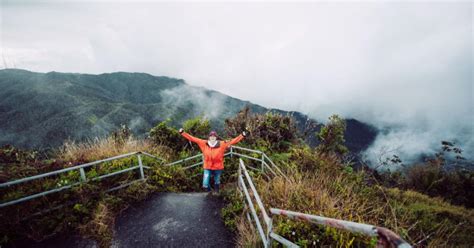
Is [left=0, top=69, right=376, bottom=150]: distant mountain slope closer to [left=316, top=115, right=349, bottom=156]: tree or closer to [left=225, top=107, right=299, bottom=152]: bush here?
[left=316, top=115, right=349, bottom=156]: tree

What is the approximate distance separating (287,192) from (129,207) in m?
3.59

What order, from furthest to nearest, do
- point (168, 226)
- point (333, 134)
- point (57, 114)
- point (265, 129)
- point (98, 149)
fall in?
1. point (57, 114)
2. point (333, 134)
3. point (265, 129)
4. point (98, 149)
5. point (168, 226)

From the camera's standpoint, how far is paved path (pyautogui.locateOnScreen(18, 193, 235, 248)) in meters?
4.05

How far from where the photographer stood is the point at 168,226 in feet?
14.7

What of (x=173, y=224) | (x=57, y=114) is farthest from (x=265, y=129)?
(x=57, y=114)

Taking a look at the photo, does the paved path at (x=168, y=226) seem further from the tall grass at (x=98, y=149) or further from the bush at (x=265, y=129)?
the bush at (x=265, y=129)

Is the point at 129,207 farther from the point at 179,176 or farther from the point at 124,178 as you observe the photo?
the point at 179,176

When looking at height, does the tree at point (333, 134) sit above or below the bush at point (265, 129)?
below

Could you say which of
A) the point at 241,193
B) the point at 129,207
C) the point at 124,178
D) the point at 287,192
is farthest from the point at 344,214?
the point at 124,178

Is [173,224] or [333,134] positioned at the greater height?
[173,224]

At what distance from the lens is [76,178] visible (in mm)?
5371

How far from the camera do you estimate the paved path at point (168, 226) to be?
4.05 metres

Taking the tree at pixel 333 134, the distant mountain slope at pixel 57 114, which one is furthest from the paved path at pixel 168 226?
the distant mountain slope at pixel 57 114

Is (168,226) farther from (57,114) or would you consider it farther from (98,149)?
(57,114)
